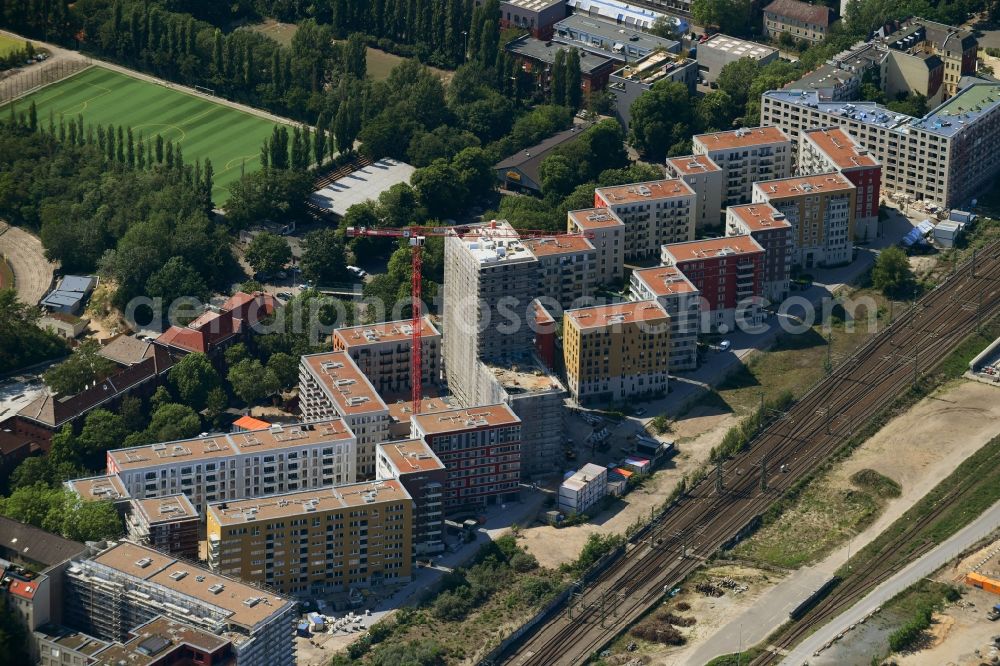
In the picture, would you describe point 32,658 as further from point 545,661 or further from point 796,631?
point 796,631

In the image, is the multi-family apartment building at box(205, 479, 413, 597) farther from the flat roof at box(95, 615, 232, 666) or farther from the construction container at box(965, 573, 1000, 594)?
the construction container at box(965, 573, 1000, 594)

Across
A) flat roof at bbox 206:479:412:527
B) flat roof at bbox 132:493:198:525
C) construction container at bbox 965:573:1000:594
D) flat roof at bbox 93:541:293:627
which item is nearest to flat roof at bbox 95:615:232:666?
flat roof at bbox 93:541:293:627

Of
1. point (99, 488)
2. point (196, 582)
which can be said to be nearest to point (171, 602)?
point (196, 582)

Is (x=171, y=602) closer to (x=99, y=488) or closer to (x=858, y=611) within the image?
(x=99, y=488)

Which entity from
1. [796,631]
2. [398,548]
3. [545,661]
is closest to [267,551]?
[398,548]

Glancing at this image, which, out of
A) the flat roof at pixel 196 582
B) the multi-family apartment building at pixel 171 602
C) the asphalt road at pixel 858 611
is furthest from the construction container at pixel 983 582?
the flat roof at pixel 196 582

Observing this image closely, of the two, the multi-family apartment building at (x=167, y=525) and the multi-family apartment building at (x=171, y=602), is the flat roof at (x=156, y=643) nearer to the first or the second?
the multi-family apartment building at (x=171, y=602)
